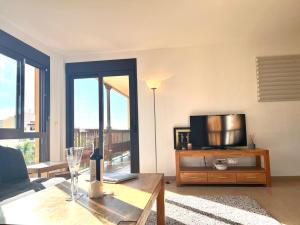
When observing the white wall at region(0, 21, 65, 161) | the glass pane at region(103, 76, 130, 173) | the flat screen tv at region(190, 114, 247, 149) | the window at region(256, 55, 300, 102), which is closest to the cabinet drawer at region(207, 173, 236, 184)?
the flat screen tv at region(190, 114, 247, 149)

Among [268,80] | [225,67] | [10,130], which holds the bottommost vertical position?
[10,130]

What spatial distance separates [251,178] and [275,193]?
0.46 m

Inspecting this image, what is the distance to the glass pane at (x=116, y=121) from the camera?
4.93 metres

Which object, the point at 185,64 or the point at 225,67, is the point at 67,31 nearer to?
the point at 185,64

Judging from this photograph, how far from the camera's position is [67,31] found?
391cm

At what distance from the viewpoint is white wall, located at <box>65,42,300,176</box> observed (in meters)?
4.40

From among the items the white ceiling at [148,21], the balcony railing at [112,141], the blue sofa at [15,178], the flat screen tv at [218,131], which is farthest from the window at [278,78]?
the blue sofa at [15,178]

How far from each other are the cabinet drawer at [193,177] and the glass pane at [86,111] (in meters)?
1.93

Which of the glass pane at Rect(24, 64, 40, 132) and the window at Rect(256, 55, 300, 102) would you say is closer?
the glass pane at Rect(24, 64, 40, 132)

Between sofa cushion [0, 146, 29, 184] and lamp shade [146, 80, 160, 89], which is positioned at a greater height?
lamp shade [146, 80, 160, 89]

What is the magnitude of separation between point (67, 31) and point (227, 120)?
308 centimetres

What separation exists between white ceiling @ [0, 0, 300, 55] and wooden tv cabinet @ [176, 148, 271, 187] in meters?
1.98

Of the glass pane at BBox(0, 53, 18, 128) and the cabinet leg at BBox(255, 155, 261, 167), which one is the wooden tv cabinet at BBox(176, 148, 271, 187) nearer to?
the cabinet leg at BBox(255, 155, 261, 167)

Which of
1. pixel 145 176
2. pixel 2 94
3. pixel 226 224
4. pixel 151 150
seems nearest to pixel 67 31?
pixel 2 94
